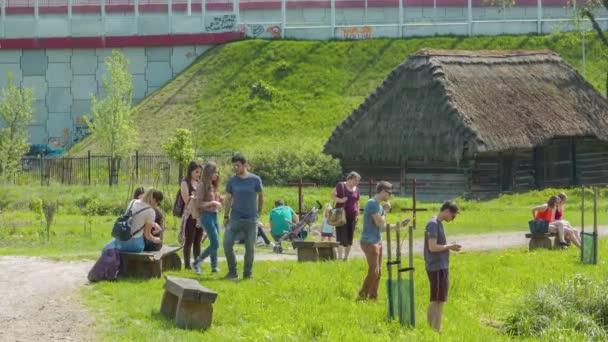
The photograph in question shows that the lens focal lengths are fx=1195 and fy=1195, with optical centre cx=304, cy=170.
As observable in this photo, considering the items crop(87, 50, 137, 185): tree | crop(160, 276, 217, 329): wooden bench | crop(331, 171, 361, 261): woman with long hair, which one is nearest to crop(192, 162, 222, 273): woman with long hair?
crop(331, 171, 361, 261): woman with long hair

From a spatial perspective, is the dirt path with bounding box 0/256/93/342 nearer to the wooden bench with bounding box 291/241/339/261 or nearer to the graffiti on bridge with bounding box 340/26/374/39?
the wooden bench with bounding box 291/241/339/261

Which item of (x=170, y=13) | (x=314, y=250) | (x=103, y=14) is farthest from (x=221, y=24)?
(x=314, y=250)

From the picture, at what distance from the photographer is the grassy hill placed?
2170 inches

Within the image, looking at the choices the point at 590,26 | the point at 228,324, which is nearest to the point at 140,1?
the point at 590,26

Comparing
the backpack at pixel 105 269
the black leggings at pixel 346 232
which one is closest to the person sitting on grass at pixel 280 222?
the black leggings at pixel 346 232

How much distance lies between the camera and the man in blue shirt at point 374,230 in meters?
15.9

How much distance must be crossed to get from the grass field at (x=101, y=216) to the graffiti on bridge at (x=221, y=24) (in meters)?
24.0

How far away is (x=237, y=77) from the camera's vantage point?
60469 millimetres

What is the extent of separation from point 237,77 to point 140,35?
637 centimetres

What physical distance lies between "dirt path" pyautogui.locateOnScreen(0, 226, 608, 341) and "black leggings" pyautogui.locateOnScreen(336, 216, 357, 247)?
156 cm

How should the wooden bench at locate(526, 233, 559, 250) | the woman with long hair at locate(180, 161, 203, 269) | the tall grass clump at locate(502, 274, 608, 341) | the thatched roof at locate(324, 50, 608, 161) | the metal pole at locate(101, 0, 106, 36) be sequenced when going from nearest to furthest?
the tall grass clump at locate(502, 274, 608, 341)
the woman with long hair at locate(180, 161, 203, 269)
the wooden bench at locate(526, 233, 559, 250)
the thatched roof at locate(324, 50, 608, 161)
the metal pole at locate(101, 0, 106, 36)

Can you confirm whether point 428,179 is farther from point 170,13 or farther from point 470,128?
point 170,13

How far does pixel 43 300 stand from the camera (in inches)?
619

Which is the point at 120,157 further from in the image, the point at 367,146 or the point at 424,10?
the point at 424,10
